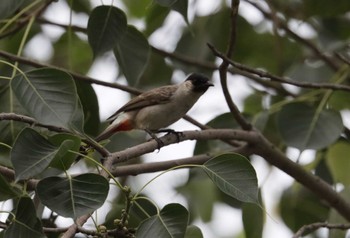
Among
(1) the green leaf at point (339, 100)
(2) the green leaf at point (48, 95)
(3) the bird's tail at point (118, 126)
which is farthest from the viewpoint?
(1) the green leaf at point (339, 100)

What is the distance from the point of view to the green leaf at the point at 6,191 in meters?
2.81

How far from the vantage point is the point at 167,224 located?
2846mm

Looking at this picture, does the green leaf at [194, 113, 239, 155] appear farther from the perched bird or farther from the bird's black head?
the bird's black head

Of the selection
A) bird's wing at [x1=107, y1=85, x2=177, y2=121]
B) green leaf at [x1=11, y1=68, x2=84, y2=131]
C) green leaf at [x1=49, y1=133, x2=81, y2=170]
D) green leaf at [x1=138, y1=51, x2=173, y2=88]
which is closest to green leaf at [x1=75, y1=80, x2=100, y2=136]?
bird's wing at [x1=107, y1=85, x2=177, y2=121]

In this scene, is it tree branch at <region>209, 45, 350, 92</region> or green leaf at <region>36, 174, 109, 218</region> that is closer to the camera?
green leaf at <region>36, 174, 109, 218</region>

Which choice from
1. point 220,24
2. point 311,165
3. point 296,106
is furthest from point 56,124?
point 220,24

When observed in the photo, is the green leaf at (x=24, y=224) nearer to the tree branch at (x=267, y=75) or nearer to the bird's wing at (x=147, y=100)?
the tree branch at (x=267, y=75)

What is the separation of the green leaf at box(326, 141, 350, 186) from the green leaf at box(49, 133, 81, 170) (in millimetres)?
2318

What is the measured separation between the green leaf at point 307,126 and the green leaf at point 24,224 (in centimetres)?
194

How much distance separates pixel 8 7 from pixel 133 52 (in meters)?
0.70

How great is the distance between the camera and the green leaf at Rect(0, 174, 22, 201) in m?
2.81

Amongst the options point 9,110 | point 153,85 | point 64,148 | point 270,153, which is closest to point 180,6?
point 270,153

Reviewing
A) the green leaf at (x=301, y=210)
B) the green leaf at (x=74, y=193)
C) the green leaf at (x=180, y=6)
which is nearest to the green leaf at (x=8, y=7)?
the green leaf at (x=180, y=6)

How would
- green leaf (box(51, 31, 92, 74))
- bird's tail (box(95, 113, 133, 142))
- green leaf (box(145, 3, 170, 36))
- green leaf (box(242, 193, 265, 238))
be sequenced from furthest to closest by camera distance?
green leaf (box(51, 31, 92, 74)) < green leaf (box(145, 3, 170, 36)) < bird's tail (box(95, 113, 133, 142)) < green leaf (box(242, 193, 265, 238))
